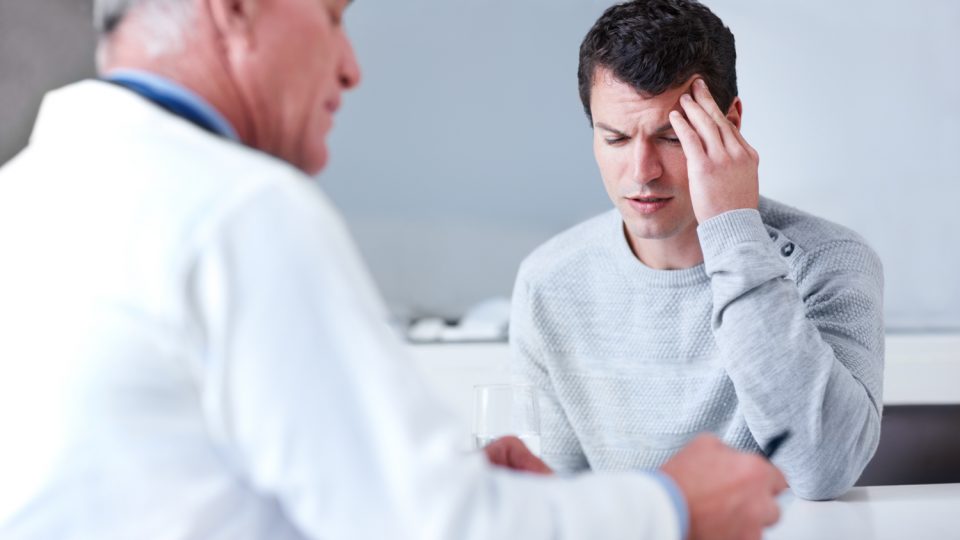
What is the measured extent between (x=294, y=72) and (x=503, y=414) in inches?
22.4

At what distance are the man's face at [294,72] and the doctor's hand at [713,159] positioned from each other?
841 mm

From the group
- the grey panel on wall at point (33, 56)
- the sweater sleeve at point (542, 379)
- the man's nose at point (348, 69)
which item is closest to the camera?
the man's nose at point (348, 69)

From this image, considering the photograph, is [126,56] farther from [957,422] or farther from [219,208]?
[957,422]

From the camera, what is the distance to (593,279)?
1.91 metres

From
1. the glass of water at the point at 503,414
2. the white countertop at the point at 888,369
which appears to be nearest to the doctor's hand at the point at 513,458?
the glass of water at the point at 503,414

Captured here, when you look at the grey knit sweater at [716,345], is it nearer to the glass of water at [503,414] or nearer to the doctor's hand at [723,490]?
the glass of water at [503,414]

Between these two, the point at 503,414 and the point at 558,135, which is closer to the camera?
the point at 503,414

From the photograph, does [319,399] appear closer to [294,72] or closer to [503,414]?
[294,72]

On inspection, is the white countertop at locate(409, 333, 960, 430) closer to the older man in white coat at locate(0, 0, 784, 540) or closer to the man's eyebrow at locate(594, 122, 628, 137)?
the man's eyebrow at locate(594, 122, 628, 137)

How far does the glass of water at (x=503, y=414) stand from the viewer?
4.00ft

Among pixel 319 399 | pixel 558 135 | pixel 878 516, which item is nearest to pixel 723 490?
pixel 319 399

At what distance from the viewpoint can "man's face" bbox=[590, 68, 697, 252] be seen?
1.73 m

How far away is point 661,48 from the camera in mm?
1746

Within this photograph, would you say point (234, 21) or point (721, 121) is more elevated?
point (234, 21)
